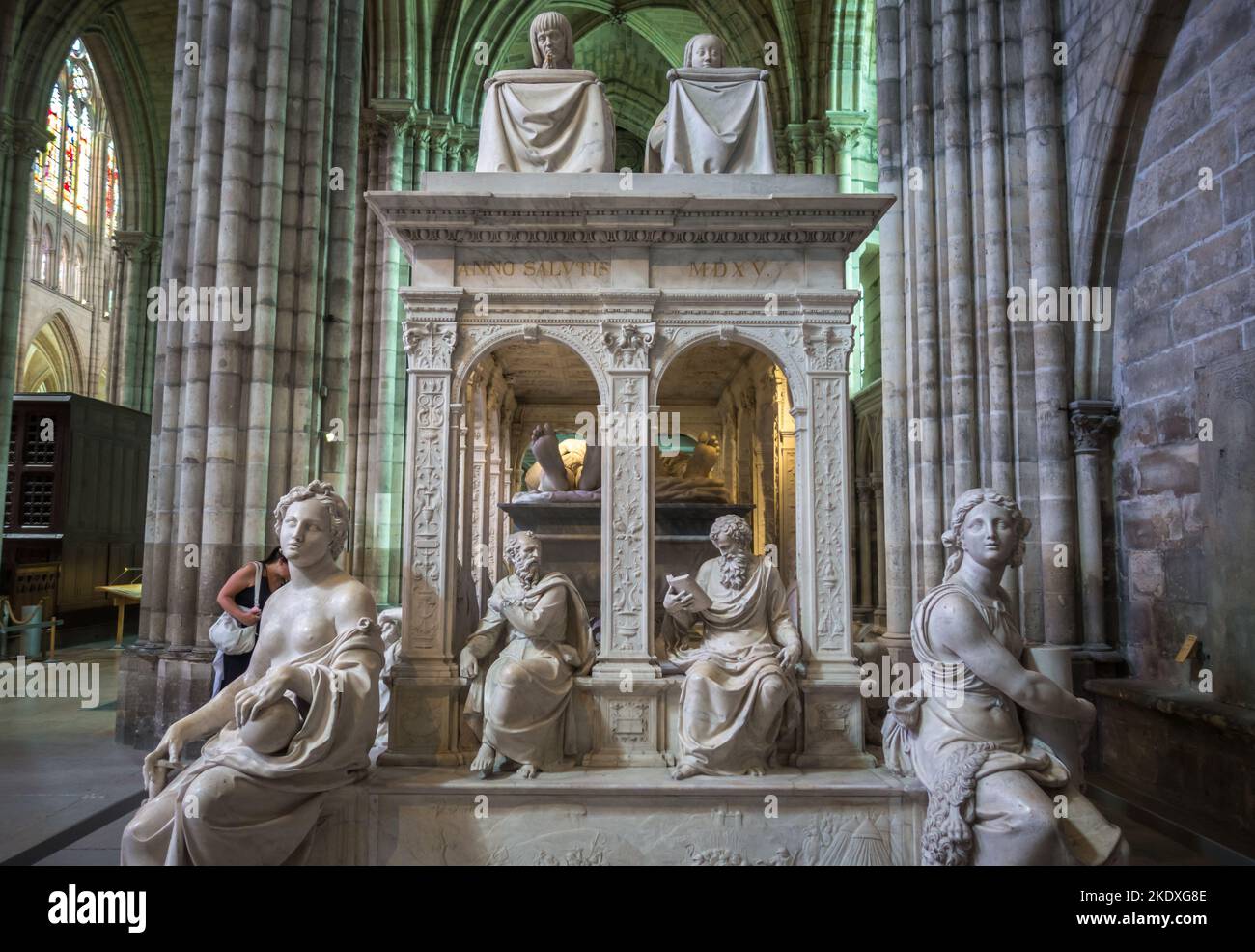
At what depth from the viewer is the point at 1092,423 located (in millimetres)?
7766

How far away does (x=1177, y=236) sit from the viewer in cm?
699

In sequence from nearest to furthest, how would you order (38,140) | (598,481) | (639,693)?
1. (639,693)
2. (598,481)
3. (38,140)

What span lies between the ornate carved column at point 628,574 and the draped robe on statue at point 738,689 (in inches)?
10.0

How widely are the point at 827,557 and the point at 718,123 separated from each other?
9.79ft

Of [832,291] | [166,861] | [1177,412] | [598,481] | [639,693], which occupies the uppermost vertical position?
[832,291]

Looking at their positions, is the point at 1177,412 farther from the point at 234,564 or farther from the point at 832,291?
the point at 234,564

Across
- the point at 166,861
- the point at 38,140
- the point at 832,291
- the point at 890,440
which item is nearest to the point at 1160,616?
the point at 890,440

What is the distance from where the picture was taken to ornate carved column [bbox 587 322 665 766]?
5082 millimetres

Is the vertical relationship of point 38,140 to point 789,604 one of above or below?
above

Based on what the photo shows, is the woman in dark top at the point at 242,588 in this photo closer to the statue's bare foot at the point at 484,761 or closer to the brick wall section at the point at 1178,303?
the statue's bare foot at the point at 484,761

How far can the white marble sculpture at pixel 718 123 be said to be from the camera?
18.9 ft

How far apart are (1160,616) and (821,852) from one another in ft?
14.4

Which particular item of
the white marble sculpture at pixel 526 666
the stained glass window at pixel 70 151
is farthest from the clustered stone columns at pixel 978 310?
the stained glass window at pixel 70 151

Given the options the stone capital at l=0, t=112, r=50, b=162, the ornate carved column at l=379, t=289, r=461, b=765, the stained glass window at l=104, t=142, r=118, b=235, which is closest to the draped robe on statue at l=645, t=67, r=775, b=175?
the ornate carved column at l=379, t=289, r=461, b=765
